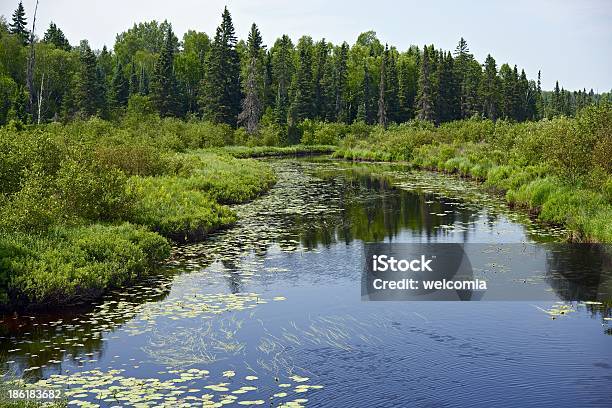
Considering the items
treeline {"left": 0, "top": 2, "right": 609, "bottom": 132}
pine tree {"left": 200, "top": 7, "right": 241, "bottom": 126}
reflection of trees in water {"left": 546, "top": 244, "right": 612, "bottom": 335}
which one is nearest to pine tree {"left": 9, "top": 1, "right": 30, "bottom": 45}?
treeline {"left": 0, "top": 2, "right": 609, "bottom": 132}

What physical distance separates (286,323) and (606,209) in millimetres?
15425

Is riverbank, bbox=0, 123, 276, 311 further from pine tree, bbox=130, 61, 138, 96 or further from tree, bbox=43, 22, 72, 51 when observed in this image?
tree, bbox=43, 22, 72, 51

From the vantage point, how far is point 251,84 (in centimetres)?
8638

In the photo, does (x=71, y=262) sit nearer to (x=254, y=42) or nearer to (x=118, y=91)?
(x=254, y=42)

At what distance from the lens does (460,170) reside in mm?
51031

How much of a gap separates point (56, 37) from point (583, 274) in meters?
108

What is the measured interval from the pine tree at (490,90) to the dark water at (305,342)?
3923 inches

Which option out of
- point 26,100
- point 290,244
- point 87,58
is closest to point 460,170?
point 290,244

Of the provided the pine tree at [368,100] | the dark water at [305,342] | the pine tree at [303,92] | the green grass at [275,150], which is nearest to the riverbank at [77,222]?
the dark water at [305,342]

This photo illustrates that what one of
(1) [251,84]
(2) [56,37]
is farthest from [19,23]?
(1) [251,84]

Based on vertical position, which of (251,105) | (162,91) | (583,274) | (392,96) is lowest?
(583,274)

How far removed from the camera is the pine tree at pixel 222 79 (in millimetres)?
87625

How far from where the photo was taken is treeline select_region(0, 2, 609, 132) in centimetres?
8606

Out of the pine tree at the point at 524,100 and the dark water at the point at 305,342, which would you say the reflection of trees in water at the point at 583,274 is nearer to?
the dark water at the point at 305,342
